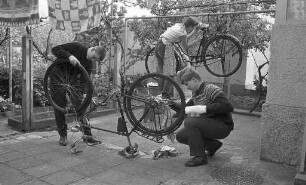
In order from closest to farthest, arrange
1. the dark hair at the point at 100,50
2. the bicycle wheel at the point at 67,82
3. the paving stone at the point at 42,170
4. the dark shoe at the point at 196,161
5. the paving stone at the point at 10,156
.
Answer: the paving stone at the point at 42,170, the dark shoe at the point at 196,161, the paving stone at the point at 10,156, the dark hair at the point at 100,50, the bicycle wheel at the point at 67,82

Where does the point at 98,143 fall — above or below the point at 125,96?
below

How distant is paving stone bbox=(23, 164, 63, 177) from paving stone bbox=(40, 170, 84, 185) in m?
0.11

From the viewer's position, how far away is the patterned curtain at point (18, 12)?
602 cm

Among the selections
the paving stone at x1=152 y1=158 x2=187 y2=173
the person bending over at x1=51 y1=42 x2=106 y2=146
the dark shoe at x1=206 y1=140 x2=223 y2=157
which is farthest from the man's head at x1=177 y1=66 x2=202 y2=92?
the person bending over at x1=51 y1=42 x2=106 y2=146

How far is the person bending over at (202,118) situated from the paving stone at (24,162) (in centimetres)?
207

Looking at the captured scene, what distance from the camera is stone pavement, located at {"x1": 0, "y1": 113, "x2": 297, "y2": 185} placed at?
3.94 m

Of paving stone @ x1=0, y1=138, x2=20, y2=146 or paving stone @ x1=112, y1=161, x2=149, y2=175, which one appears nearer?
paving stone @ x1=112, y1=161, x2=149, y2=175

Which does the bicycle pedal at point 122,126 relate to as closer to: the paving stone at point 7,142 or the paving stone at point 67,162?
the paving stone at point 67,162

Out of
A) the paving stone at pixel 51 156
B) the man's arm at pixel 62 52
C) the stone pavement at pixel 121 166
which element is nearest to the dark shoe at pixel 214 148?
the stone pavement at pixel 121 166

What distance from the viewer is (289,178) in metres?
4.02

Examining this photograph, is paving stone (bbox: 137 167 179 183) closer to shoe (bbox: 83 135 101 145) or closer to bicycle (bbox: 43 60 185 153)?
bicycle (bbox: 43 60 185 153)

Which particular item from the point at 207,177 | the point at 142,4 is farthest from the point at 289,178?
the point at 142,4

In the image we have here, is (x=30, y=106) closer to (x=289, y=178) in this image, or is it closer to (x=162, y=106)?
(x=162, y=106)

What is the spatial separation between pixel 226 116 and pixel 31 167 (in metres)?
2.69
